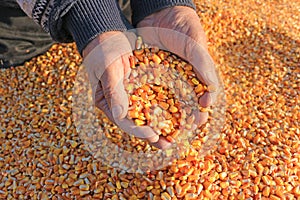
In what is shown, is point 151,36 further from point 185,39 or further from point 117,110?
point 117,110

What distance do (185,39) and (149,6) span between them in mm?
328

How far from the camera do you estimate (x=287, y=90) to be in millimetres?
2176

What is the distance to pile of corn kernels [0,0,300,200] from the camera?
5.40 feet

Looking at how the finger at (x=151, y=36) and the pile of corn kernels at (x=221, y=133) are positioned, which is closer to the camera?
the pile of corn kernels at (x=221, y=133)

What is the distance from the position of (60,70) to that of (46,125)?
15.2 inches

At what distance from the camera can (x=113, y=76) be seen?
1600 millimetres

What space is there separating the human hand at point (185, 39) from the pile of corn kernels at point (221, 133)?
0.27 meters

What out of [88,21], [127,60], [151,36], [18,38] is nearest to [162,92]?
[127,60]

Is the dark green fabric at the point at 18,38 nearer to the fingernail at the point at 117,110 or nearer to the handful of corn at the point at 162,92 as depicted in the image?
the handful of corn at the point at 162,92

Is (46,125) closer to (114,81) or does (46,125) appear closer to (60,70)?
(60,70)

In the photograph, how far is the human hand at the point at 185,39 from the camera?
1.66m

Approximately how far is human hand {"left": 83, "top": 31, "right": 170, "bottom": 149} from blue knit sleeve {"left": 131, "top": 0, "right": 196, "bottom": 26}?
27cm

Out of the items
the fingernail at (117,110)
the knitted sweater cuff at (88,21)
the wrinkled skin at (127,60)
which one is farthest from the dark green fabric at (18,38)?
the fingernail at (117,110)

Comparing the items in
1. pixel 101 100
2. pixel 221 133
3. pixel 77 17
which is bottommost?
pixel 221 133
